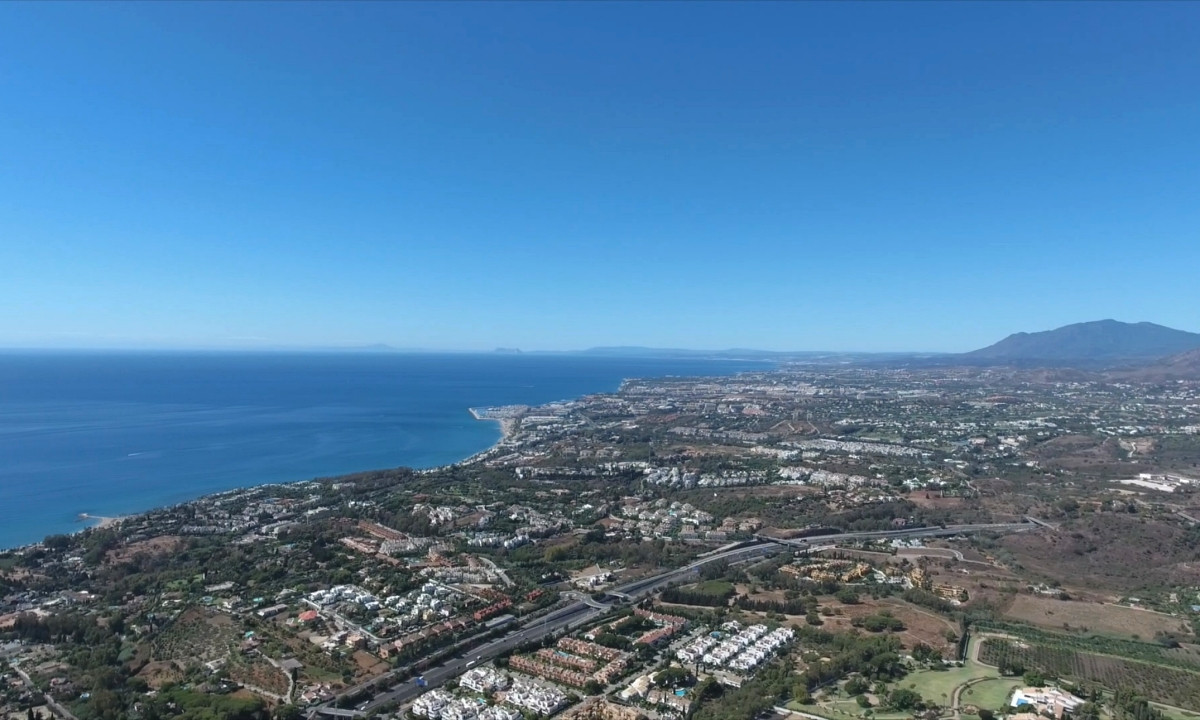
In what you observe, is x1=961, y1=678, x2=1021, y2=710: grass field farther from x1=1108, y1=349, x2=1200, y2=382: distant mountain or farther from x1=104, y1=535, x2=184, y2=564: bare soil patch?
x1=1108, y1=349, x2=1200, y2=382: distant mountain

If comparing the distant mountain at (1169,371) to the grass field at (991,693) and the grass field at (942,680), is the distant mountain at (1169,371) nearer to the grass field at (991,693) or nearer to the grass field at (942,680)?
the grass field at (942,680)

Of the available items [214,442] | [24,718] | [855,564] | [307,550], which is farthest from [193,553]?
[214,442]

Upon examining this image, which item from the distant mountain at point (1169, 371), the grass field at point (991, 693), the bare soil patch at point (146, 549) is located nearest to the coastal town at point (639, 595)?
the grass field at point (991, 693)

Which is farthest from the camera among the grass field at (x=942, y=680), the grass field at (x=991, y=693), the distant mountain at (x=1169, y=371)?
the distant mountain at (x=1169, y=371)

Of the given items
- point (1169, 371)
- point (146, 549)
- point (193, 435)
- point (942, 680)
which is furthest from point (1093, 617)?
point (1169, 371)

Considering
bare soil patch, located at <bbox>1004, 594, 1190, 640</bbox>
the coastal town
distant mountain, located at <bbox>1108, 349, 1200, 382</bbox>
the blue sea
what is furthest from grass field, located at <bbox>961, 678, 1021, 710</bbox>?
distant mountain, located at <bbox>1108, 349, 1200, 382</bbox>
